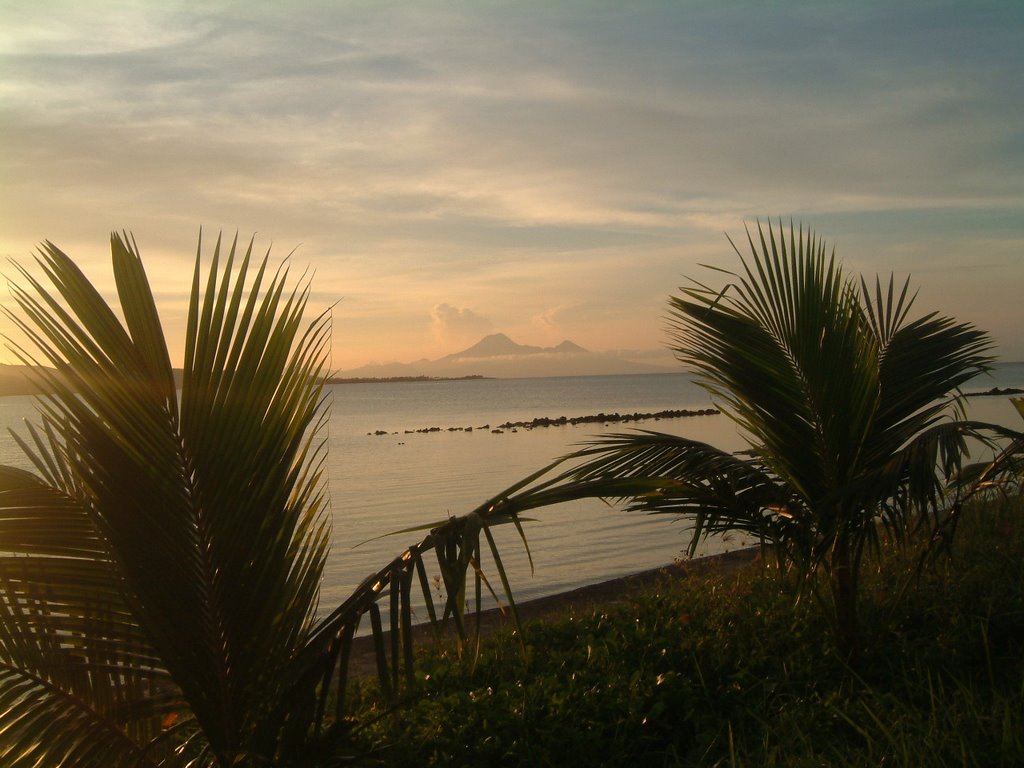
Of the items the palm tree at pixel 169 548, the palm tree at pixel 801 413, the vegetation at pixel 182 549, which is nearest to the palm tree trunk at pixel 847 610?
the palm tree at pixel 801 413

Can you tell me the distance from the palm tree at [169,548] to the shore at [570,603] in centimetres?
354

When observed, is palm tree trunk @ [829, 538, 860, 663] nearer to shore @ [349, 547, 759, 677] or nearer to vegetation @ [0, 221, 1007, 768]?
shore @ [349, 547, 759, 677]

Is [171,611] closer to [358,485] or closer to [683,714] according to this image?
[683,714]

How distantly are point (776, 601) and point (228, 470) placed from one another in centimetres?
473

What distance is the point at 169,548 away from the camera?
8.58ft

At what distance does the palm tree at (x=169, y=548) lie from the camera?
2.56 metres

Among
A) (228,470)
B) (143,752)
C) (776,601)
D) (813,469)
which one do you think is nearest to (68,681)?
(143,752)

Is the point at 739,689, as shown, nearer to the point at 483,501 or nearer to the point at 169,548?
the point at 169,548

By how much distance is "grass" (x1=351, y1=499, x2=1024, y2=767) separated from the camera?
381 cm

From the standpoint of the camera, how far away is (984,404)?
43281 mm

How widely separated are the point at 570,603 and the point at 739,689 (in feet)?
12.7

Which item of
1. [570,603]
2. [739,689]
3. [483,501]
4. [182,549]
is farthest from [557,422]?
[182,549]

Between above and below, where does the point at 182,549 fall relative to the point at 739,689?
above

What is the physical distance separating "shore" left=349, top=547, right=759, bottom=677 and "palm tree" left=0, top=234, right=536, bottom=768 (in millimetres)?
3543
